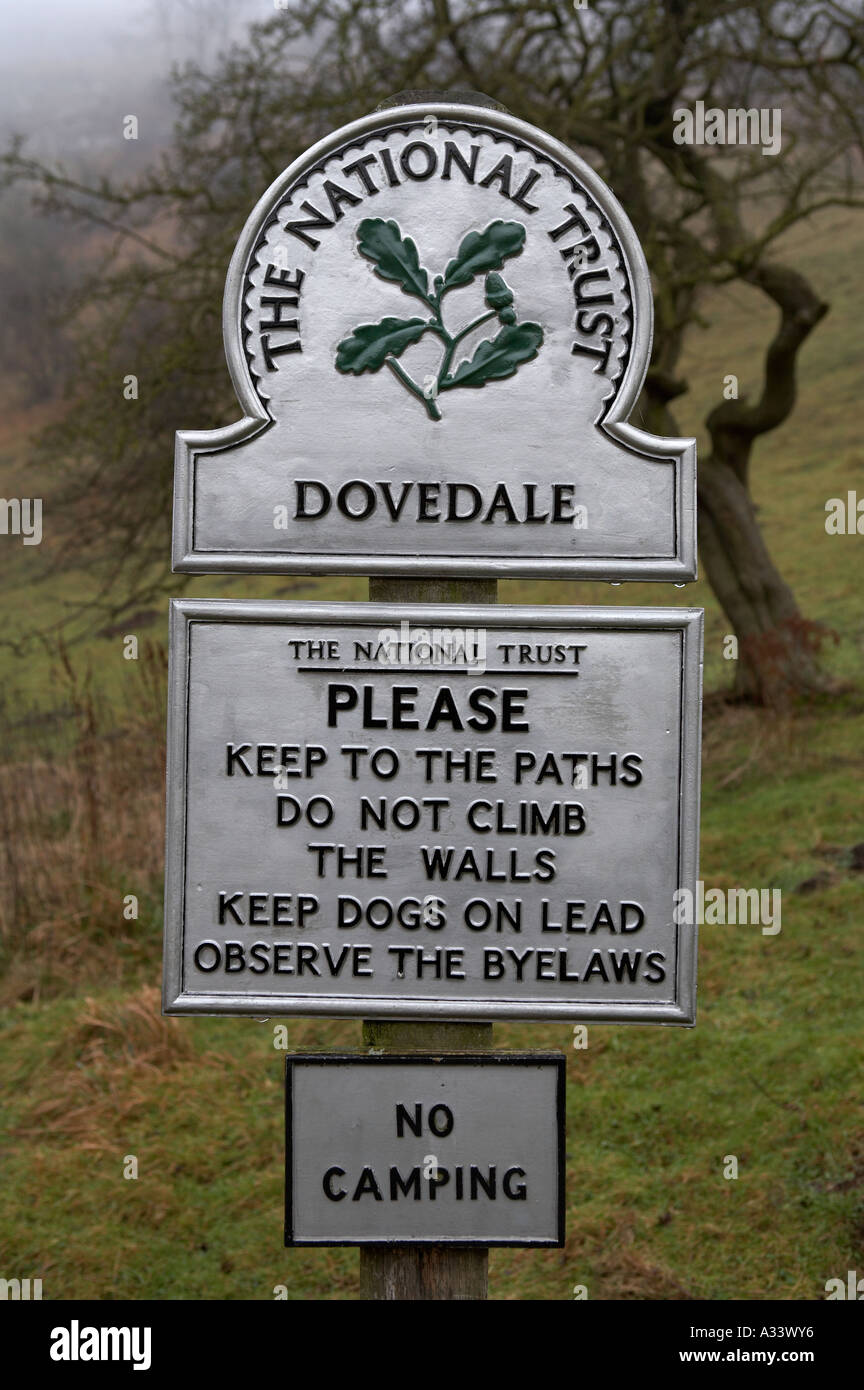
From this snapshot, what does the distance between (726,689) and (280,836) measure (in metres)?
8.44

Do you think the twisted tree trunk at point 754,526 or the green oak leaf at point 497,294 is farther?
the twisted tree trunk at point 754,526

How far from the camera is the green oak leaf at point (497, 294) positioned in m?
2.60

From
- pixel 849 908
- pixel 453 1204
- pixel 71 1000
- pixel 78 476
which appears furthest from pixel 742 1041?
pixel 78 476

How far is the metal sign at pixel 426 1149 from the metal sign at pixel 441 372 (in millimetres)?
1100

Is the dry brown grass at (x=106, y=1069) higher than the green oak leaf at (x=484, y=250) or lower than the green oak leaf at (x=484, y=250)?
lower

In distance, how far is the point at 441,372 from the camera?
2.61m

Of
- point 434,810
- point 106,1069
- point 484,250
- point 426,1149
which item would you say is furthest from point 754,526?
point 426,1149

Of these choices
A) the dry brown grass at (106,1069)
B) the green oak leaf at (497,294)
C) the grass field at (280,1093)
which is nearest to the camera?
the green oak leaf at (497,294)

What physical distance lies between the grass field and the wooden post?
122 cm

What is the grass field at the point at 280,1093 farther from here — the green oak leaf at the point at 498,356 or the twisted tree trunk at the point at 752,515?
the green oak leaf at the point at 498,356

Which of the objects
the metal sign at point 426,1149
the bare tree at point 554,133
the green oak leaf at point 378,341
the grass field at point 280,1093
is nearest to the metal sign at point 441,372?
the green oak leaf at point 378,341

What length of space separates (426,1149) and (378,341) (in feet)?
5.73

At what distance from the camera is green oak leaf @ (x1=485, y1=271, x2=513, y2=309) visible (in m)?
2.60

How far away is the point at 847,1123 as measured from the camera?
4391 mm
